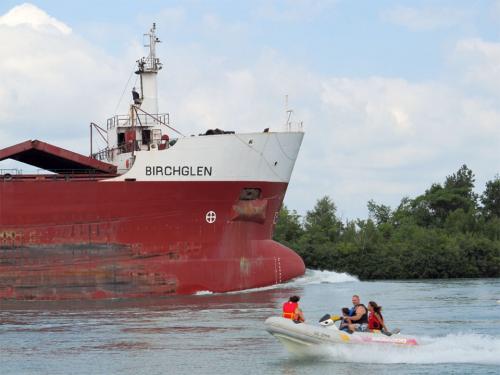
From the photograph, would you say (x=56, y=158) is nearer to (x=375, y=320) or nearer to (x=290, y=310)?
(x=290, y=310)

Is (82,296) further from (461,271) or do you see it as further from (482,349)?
(461,271)

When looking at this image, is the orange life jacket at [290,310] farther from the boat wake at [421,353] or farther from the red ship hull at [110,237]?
the red ship hull at [110,237]

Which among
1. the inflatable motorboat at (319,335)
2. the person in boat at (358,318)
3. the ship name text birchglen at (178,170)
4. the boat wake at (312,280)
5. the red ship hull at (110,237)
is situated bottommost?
the inflatable motorboat at (319,335)

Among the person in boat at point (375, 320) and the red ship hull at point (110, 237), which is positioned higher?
the red ship hull at point (110, 237)

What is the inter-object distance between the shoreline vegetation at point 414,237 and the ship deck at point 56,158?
23.1 metres

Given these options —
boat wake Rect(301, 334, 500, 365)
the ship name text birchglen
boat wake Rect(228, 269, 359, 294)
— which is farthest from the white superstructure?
boat wake Rect(301, 334, 500, 365)

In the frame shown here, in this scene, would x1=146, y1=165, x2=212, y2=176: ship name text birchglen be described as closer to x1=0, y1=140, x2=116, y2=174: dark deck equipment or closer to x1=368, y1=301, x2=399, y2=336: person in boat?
x1=0, y1=140, x2=116, y2=174: dark deck equipment

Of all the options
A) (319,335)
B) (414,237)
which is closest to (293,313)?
(319,335)

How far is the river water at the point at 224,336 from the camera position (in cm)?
2212

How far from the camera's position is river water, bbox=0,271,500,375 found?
22125 millimetres

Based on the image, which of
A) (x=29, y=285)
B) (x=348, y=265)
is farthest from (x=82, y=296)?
(x=348, y=265)

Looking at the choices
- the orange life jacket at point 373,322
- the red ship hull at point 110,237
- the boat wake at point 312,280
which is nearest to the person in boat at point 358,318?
the orange life jacket at point 373,322

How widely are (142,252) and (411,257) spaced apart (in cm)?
2453

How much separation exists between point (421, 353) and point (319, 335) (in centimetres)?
242
